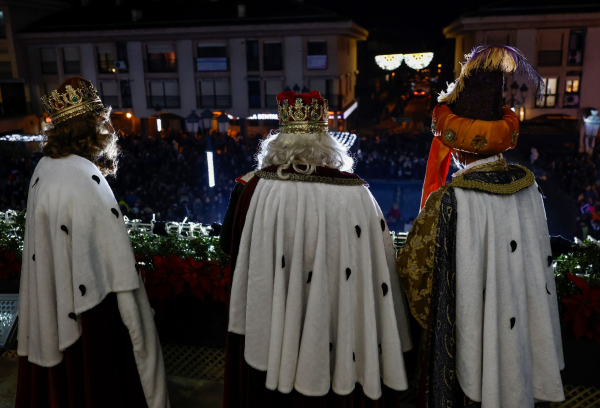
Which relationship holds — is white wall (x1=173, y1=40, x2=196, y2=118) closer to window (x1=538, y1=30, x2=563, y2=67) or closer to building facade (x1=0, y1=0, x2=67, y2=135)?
building facade (x1=0, y1=0, x2=67, y2=135)

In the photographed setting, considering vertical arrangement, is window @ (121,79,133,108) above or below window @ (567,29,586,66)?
below

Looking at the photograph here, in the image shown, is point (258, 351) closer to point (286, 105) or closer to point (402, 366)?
point (402, 366)

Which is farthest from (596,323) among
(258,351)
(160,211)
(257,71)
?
(257,71)

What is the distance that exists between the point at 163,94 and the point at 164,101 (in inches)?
9.8

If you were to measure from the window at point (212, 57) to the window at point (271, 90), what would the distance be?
62.1 inches

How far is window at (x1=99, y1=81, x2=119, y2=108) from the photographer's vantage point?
54.7ft

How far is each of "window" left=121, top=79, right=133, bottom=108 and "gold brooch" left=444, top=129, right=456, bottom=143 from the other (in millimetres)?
16546

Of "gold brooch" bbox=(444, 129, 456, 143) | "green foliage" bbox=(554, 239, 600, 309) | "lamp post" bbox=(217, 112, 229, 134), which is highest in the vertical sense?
"gold brooch" bbox=(444, 129, 456, 143)

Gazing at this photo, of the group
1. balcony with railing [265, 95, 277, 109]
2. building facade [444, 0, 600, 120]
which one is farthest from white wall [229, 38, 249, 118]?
building facade [444, 0, 600, 120]

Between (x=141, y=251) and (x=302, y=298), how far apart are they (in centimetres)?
132

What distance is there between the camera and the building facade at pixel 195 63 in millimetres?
14820

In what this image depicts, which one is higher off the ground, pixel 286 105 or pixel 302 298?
pixel 286 105

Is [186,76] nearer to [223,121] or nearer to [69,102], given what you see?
[223,121]

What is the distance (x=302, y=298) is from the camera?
1.73 m
